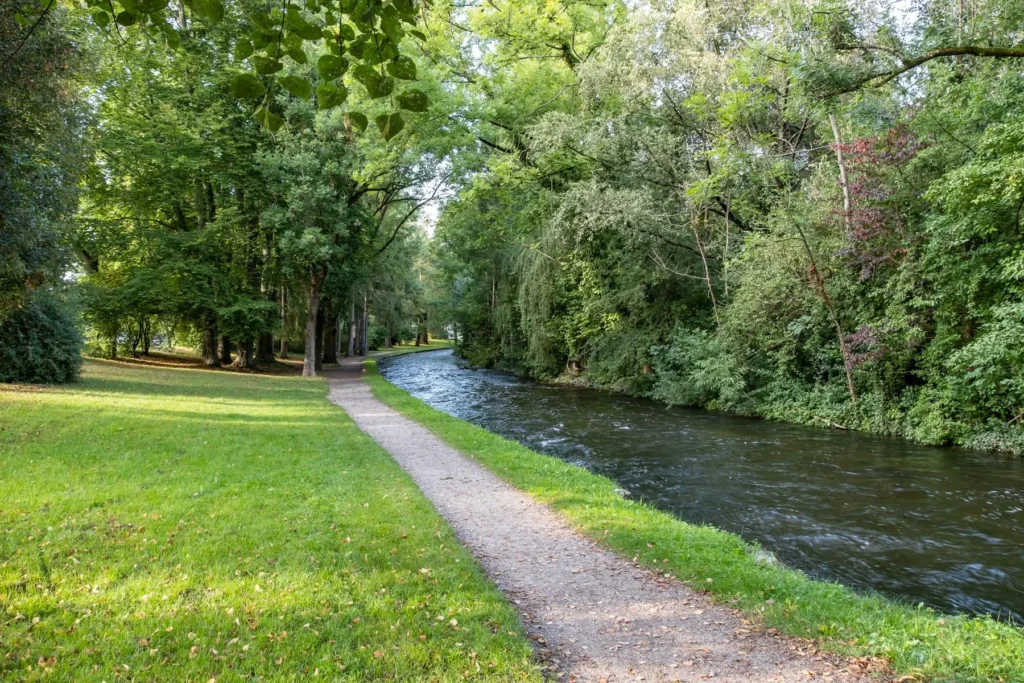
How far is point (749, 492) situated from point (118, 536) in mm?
8274

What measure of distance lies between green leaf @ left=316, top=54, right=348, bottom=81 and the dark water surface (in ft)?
21.3

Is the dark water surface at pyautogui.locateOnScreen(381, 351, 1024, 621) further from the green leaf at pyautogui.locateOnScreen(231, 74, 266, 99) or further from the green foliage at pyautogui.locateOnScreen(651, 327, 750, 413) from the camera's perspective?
the green leaf at pyautogui.locateOnScreen(231, 74, 266, 99)

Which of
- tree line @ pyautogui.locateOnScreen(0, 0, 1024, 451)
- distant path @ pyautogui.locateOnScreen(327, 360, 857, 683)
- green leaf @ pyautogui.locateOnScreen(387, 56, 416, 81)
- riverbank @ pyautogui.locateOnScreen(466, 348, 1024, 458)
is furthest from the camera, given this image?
riverbank @ pyautogui.locateOnScreen(466, 348, 1024, 458)

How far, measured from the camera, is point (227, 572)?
4.69 metres

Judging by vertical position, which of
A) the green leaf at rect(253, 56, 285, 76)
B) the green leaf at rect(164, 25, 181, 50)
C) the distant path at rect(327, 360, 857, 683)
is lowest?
the distant path at rect(327, 360, 857, 683)

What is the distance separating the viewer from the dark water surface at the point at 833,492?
625cm

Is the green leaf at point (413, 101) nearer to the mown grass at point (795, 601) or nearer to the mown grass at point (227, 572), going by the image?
the mown grass at point (227, 572)

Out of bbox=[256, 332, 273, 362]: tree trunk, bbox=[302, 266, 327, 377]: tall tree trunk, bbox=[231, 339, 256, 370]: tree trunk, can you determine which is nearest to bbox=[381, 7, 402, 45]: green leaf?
bbox=[302, 266, 327, 377]: tall tree trunk

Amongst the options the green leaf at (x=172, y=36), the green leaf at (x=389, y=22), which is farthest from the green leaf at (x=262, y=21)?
the green leaf at (x=172, y=36)

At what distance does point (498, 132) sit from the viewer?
72.8 ft

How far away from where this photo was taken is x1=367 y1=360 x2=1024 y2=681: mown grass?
3.80m

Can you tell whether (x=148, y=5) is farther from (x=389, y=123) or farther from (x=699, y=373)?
(x=699, y=373)

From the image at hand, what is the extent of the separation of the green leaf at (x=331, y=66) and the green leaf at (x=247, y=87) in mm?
284

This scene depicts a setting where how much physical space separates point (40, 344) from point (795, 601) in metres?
18.1
